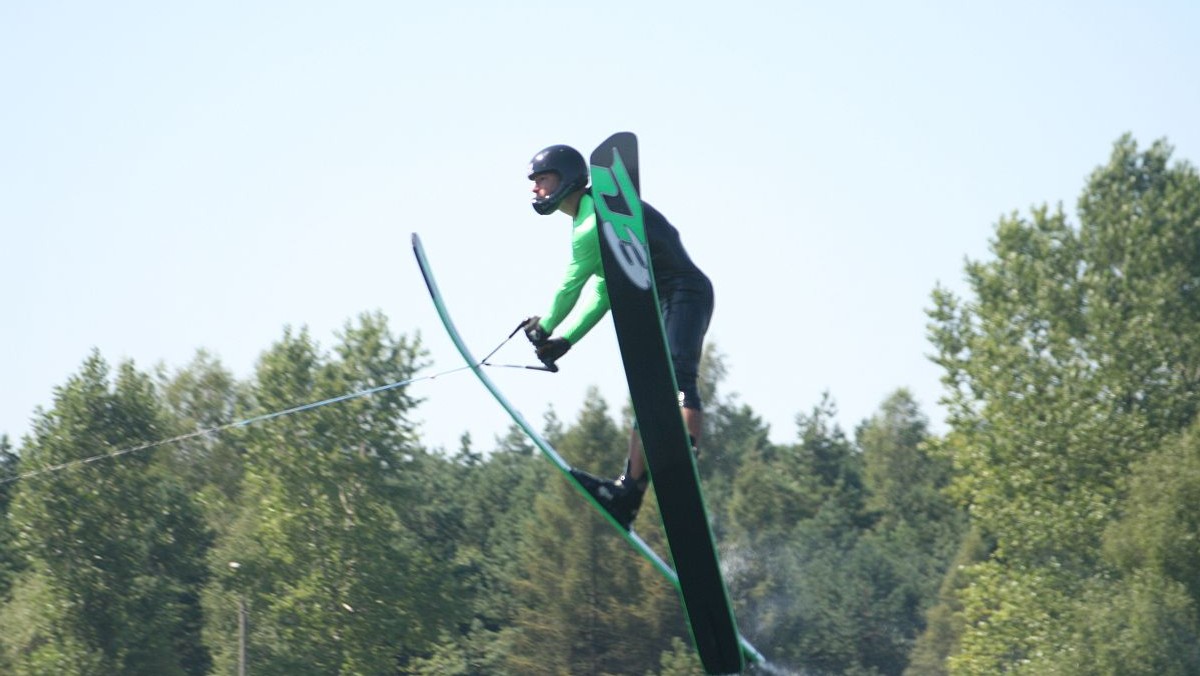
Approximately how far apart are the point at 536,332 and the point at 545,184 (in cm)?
78

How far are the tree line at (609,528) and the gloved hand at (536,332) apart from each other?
90.7 ft

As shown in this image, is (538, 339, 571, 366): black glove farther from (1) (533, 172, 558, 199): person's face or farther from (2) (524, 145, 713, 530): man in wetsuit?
(1) (533, 172, 558, 199): person's face

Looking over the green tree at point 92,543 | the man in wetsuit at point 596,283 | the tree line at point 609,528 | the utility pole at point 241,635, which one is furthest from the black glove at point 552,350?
the utility pole at point 241,635

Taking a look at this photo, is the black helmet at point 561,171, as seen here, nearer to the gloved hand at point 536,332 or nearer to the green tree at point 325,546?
the gloved hand at point 536,332

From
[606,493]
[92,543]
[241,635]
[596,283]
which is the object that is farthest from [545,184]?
[241,635]

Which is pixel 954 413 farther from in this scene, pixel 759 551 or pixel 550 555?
pixel 759 551

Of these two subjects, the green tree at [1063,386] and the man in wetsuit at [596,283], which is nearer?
the man in wetsuit at [596,283]

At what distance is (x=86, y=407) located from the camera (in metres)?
41.3

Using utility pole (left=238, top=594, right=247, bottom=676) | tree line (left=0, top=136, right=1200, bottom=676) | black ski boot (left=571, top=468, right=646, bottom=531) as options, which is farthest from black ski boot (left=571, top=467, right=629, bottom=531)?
utility pole (left=238, top=594, right=247, bottom=676)

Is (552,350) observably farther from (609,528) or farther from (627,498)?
(609,528)

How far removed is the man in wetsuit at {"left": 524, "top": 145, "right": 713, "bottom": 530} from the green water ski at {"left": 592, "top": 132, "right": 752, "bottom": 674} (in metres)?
0.15

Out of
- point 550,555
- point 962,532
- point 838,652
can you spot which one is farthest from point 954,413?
point 962,532

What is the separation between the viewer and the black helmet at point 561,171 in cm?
789

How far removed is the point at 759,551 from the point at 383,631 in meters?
19.4
